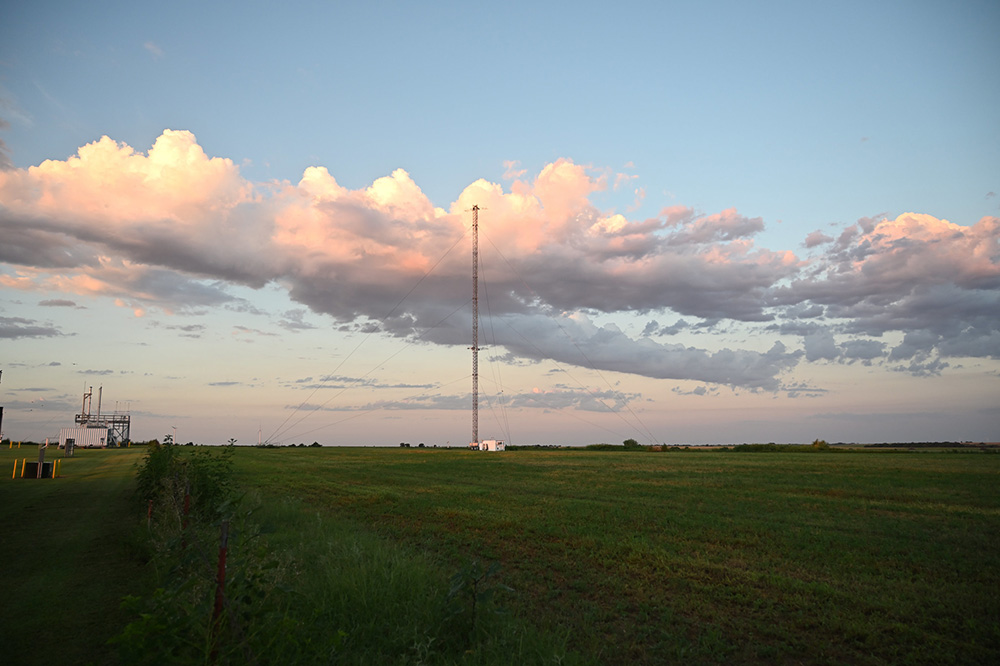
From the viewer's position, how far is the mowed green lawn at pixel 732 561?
24.3 feet

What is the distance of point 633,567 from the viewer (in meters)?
11.0

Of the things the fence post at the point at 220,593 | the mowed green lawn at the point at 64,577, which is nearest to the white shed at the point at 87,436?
the mowed green lawn at the point at 64,577

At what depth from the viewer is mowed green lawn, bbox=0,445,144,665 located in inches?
282

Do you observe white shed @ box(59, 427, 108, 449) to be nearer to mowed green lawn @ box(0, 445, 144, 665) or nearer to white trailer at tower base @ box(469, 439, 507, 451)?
white trailer at tower base @ box(469, 439, 507, 451)

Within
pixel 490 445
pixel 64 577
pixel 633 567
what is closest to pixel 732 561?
pixel 633 567

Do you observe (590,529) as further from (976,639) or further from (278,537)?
(976,639)

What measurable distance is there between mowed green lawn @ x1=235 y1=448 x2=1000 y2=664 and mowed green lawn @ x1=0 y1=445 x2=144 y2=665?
5394 millimetres

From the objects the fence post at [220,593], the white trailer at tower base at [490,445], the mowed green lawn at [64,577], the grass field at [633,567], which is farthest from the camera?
the white trailer at tower base at [490,445]

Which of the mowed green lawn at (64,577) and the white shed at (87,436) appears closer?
the mowed green lawn at (64,577)

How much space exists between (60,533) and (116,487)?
12.9 m

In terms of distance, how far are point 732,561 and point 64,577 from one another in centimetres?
1244

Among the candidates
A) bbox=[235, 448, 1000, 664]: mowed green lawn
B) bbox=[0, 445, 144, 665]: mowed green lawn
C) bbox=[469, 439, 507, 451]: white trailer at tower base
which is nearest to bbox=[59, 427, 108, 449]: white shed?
bbox=[469, 439, 507, 451]: white trailer at tower base

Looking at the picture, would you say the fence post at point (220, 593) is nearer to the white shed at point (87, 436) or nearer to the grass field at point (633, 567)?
the grass field at point (633, 567)

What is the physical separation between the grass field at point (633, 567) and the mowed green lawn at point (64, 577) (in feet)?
0.16
